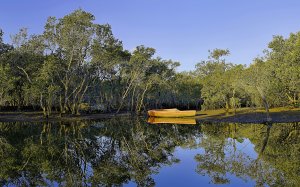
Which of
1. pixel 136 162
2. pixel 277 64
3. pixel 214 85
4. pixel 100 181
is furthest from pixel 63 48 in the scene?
pixel 100 181

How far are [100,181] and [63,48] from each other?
142 feet

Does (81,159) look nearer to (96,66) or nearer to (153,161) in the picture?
(153,161)

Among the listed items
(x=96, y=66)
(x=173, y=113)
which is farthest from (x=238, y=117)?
(x=96, y=66)

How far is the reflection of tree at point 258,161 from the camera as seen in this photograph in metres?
15.2

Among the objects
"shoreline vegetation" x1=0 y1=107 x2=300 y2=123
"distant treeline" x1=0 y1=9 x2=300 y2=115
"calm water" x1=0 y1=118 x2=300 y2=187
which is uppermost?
"distant treeline" x1=0 y1=9 x2=300 y2=115

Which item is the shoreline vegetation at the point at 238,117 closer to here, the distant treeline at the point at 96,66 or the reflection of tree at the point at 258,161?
the distant treeline at the point at 96,66

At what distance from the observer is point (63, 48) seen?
54.5m

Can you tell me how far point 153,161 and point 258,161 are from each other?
260 inches

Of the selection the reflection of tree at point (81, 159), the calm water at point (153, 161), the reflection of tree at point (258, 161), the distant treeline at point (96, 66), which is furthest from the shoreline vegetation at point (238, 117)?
the reflection of tree at point (81, 159)

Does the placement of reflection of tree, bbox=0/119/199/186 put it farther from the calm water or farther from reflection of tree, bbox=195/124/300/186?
reflection of tree, bbox=195/124/300/186

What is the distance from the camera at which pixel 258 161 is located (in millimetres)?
18875

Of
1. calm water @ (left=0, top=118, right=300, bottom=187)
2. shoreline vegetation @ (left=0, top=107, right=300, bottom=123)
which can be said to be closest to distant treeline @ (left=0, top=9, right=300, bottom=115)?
shoreline vegetation @ (left=0, top=107, right=300, bottom=123)

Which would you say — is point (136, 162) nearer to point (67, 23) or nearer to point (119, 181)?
point (119, 181)

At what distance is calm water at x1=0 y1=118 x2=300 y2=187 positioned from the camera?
15281 millimetres
